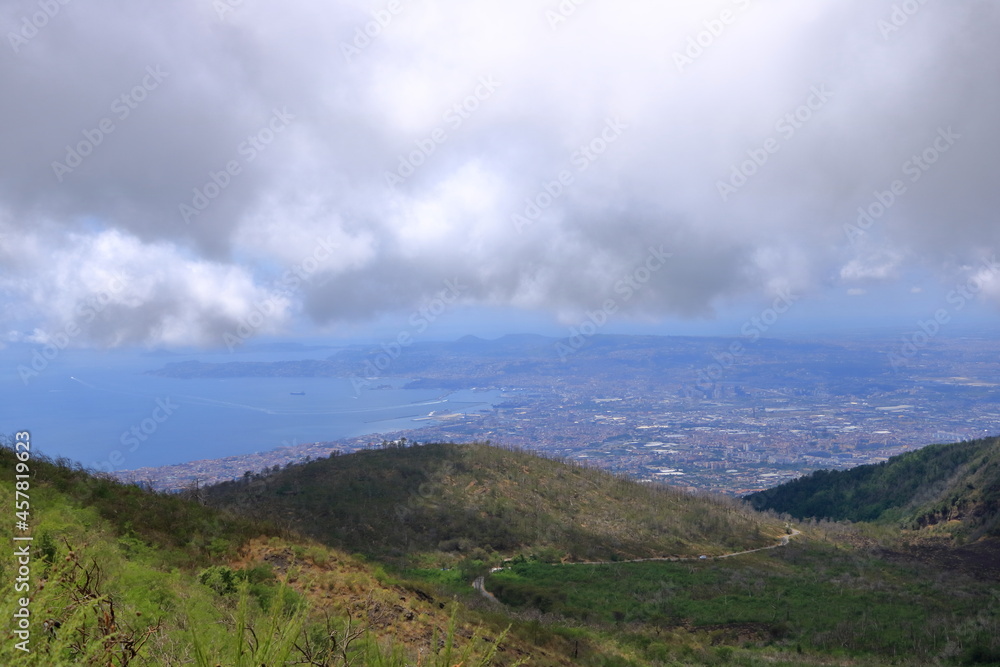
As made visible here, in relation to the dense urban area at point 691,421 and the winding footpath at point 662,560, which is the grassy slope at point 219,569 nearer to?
the winding footpath at point 662,560

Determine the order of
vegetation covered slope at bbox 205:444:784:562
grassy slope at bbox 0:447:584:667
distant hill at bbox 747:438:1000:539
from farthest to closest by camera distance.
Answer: distant hill at bbox 747:438:1000:539
vegetation covered slope at bbox 205:444:784:562
grassy slope at bbox 0:447:584:667

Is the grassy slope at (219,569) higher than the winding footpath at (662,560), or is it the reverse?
the grassy slope at (219,569)

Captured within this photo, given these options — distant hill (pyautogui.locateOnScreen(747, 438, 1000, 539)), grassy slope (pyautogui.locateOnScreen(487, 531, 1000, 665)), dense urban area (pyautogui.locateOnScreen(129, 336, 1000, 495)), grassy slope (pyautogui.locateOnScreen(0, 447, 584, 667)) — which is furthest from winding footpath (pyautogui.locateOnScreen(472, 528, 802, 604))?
dense urban area (pyautogui.locateOnScreen(129, 336, 1000, 495))

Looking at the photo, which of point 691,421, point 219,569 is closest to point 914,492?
point 219,569

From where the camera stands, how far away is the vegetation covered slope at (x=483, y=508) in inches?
1234

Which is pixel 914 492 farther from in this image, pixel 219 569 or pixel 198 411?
pixel 198 411

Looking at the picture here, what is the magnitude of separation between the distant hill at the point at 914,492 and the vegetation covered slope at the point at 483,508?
43.2 feet

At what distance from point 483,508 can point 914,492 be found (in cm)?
4748

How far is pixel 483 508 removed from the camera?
37.0 m

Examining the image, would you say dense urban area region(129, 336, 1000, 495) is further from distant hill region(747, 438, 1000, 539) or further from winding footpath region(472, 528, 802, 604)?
winding footpath region(472, 528, 802, 604)

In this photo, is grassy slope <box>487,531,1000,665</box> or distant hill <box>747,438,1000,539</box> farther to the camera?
distant hill <box>747,438,1000,539</box>

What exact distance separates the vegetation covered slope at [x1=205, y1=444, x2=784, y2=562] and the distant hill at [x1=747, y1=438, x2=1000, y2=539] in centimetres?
1318

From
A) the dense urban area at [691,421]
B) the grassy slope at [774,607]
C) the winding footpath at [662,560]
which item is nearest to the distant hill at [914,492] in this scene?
the winding footpath at [662,560]

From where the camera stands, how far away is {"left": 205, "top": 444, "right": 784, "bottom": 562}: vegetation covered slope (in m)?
31.3
